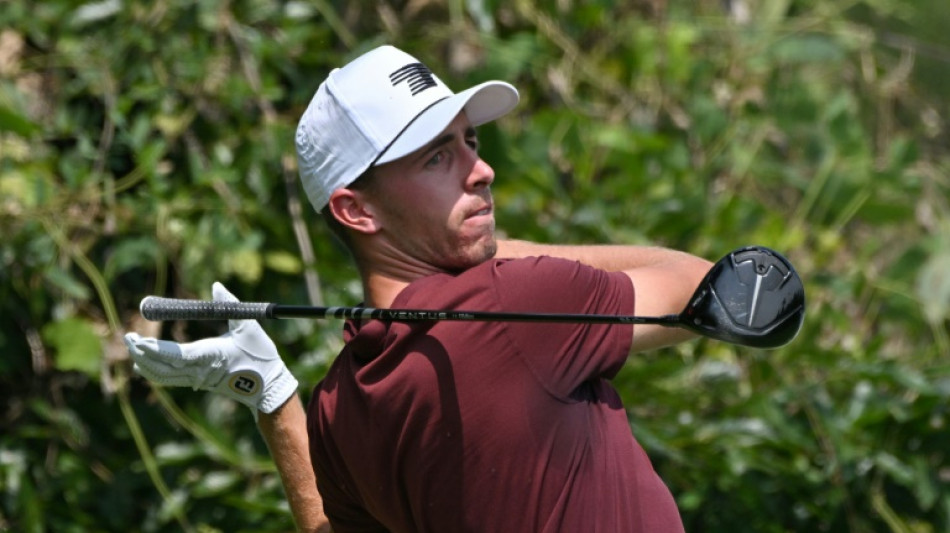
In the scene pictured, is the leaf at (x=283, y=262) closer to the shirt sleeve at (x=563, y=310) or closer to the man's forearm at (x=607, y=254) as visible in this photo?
the man's forearm at (x=607, y=254)

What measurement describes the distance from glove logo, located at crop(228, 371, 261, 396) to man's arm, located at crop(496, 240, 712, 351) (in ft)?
1.59

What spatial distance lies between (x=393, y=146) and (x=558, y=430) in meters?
0.51

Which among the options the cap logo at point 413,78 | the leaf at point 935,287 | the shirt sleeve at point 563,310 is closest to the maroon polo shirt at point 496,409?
the shirt sleeve at point 563,310

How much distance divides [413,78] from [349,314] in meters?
0.42

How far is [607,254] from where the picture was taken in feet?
8.65

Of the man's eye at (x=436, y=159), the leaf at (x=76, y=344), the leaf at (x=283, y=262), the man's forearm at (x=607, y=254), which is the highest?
the man's eye at (x=436, y=159)

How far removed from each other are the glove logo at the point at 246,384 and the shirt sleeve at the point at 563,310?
620 millimetres

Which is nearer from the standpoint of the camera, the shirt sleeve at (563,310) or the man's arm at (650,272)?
the shirt sleeve at (563,310)

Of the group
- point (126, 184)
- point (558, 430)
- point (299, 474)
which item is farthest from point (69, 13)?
point (558, 430)

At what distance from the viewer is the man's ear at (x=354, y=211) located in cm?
244

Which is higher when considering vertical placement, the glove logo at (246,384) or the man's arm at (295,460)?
the glove logo at (246,384)

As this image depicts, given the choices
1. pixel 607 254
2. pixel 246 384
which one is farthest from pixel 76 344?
pixel 607 254

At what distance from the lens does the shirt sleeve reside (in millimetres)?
2236

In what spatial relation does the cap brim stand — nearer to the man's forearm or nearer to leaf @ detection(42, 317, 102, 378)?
the man's forearm
